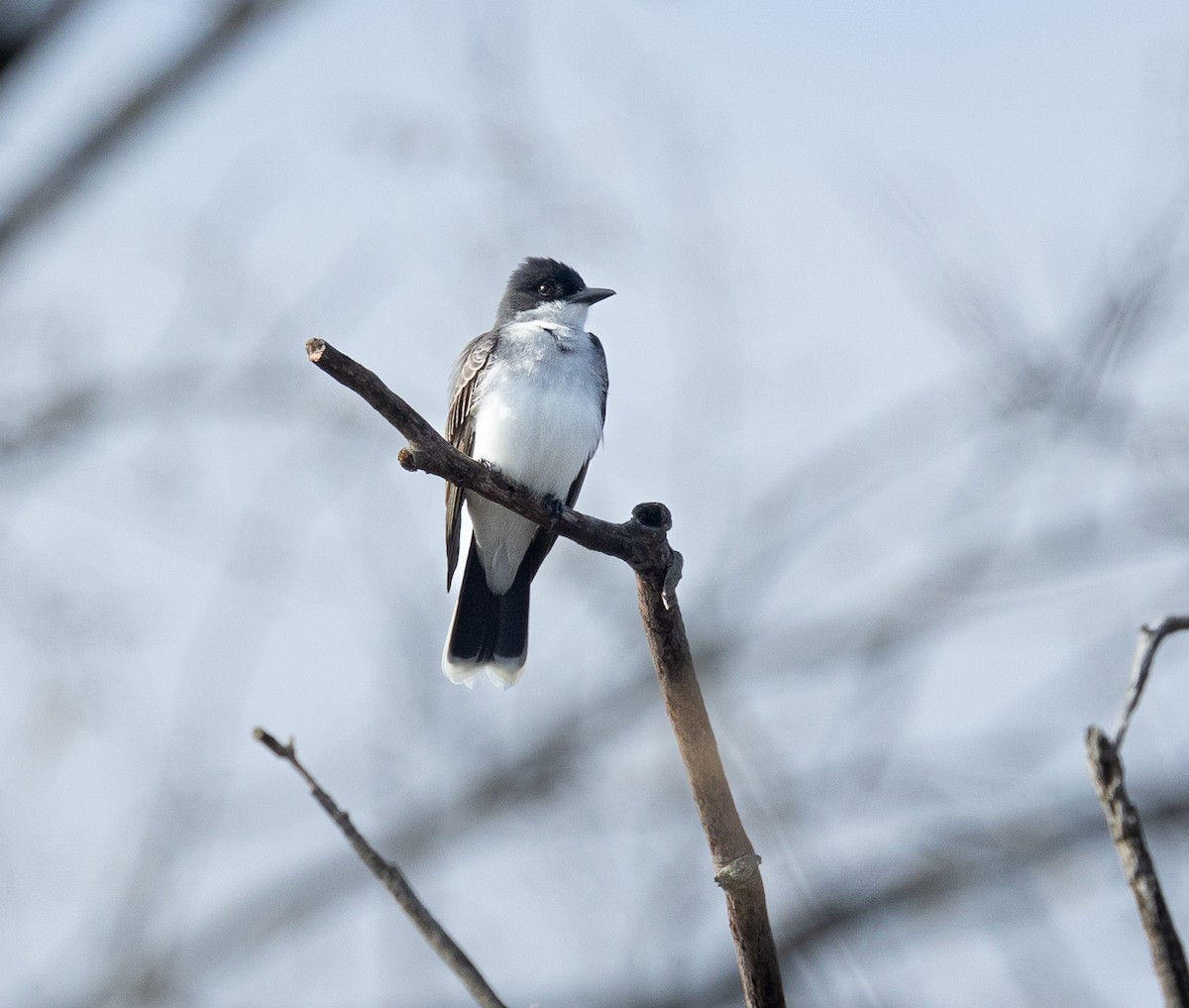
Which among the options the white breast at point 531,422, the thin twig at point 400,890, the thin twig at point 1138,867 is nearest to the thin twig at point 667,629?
the thin twig at point 400,890

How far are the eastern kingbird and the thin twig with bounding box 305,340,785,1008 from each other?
7.41ft

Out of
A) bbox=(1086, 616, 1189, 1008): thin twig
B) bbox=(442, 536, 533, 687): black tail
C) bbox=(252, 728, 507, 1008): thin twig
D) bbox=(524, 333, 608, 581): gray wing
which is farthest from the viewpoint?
bbox=(524, 333, 608, 581): gray wing

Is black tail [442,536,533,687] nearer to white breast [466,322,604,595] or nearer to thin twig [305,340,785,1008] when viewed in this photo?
white breast [466,322,604,595]

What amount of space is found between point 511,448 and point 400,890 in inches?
151

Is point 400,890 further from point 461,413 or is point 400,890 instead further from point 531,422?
point 461,413

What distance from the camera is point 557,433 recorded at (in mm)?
5914

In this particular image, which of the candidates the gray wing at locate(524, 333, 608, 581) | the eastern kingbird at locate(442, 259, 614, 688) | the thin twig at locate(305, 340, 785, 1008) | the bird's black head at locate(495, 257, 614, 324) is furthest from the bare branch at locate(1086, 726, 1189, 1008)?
the bird's black head at locate(495, 257, 614, 324)

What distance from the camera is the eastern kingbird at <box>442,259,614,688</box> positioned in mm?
5926

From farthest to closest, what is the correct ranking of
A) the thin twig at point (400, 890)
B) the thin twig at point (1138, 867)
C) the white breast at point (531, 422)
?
the white breast at point (531, 422) < the thin twig at point (400, 890) < the thin twig at point (1138, 867)

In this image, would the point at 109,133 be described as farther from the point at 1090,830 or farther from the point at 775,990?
the point at 1090,830

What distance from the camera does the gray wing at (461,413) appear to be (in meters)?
6.01

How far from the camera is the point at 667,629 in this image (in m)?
2.53

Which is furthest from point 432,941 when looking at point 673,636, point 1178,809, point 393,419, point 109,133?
point 1178,809

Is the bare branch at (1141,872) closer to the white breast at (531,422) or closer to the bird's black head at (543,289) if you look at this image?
the white breast at (531,422)
